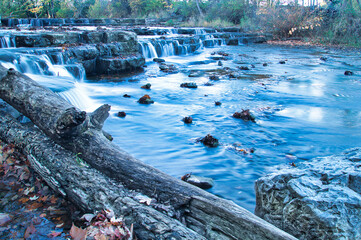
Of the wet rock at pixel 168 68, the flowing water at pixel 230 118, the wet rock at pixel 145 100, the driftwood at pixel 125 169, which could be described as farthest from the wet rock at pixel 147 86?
the driftwood at pixel 125 169

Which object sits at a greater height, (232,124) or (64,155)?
(64,155)

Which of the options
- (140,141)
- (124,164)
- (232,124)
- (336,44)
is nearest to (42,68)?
(140,141)

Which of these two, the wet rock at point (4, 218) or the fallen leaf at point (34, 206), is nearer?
the wet rock at point (4, 218)

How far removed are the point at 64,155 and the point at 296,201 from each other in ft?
7.68

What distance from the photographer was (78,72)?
9.45 m

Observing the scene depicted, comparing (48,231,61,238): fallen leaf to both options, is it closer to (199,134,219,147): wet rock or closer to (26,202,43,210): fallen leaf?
(26,202,43,210): fallen leaf

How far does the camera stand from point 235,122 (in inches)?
235

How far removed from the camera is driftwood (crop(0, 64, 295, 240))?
1985 millimetres

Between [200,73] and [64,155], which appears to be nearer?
[64,155]

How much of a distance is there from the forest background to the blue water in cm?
1352

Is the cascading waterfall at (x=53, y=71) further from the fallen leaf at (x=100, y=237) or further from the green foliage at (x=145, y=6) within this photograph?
the green foliage at (x=145, y=6)

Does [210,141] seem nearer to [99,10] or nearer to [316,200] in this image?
[316,200]

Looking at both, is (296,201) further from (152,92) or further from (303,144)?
(152,92)

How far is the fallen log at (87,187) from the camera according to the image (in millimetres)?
2013
